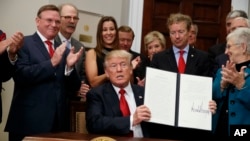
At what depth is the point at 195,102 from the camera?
121 inches

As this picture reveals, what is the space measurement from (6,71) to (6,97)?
157 cm

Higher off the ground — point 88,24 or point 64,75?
point 88,24

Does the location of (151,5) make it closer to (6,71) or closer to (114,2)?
(114,2)

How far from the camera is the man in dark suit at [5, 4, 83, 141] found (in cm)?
328

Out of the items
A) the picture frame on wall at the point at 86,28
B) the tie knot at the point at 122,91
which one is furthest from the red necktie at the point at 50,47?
the picture frame on wall at the point at 86,28

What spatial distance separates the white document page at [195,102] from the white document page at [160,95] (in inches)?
2.5

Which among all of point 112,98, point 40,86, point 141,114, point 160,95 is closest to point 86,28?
point 40,86

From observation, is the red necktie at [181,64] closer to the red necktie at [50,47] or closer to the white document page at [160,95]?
the white document page at [160,95]

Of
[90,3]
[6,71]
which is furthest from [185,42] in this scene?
[90,3]

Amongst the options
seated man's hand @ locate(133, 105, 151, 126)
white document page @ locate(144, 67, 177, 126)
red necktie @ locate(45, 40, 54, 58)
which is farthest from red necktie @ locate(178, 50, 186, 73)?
red necktie @ locate(45, 40, 54, 58)

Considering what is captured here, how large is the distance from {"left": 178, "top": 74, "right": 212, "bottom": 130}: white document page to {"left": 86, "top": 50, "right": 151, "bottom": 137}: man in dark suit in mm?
270

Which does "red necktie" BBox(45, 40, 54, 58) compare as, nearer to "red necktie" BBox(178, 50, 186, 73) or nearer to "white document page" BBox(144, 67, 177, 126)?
"white document page" BBox(144, 67, 177, 126)

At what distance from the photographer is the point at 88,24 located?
5.12 meters

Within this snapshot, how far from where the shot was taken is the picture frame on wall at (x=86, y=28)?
5.04 metres
